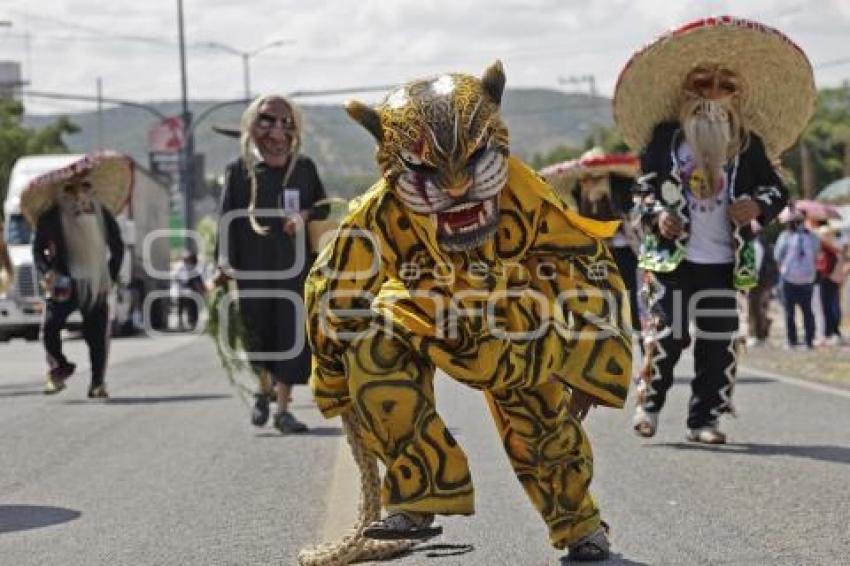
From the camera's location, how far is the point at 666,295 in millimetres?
10047

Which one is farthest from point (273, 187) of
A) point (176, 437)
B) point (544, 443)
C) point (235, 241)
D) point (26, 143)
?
point (26, 143)

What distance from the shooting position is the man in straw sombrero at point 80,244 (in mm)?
14805

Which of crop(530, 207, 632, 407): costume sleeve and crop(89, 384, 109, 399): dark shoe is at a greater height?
crop(530, 207, 632, 407): costume sleeve

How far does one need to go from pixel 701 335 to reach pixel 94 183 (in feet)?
22.3

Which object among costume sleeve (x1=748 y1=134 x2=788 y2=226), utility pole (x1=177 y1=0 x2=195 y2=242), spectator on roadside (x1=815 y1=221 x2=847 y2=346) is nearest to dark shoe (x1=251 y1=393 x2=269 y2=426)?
costume sleeve (x1=748 y1=134 x2=788 y2=226)

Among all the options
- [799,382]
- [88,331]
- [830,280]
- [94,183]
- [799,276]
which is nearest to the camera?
[799,382]

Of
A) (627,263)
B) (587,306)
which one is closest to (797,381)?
(627,263)

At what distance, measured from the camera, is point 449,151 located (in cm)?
585

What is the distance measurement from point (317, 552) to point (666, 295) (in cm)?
429

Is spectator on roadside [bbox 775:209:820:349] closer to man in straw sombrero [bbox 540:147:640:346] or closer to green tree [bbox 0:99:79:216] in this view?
man in straw sombrero [bbox 540:147:640:346]

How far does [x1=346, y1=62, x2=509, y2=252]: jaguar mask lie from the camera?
19.2ft

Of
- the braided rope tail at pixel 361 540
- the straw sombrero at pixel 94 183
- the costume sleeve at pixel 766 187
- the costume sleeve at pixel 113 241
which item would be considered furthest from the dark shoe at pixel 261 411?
the braided rope tail at pixel 361 540

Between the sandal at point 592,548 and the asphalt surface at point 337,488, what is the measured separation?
15cm

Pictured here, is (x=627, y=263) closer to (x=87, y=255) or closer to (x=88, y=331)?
(x=87, y=255)
